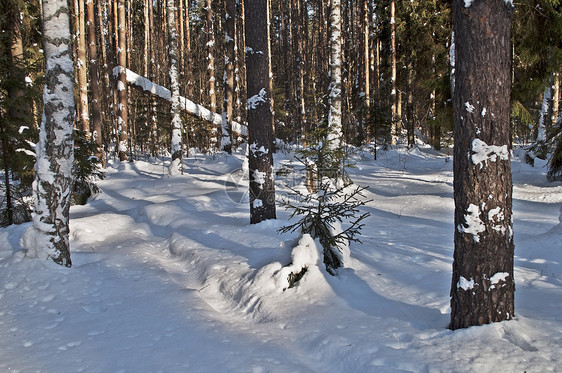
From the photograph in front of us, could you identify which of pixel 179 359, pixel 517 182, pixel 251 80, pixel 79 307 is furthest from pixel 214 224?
pixel 517 182

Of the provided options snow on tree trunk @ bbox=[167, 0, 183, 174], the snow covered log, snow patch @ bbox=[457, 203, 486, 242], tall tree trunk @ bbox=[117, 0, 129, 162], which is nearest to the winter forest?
snow patch @ bbox=[457, 203, 486, 242]

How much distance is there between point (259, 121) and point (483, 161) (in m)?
4.55

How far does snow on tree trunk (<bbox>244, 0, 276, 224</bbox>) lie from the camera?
692cm

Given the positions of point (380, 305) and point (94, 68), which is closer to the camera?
point (380, 305)

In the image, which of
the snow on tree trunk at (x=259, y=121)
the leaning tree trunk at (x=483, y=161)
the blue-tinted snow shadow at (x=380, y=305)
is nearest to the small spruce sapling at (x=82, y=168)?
the snow on tree trunk at (x=259, y=121)

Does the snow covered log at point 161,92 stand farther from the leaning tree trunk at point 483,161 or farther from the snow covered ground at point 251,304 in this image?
the leaning tree trunk at point 483,161

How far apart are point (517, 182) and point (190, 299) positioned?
10.8 m

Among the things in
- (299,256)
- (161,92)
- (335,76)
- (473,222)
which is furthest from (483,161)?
(161,92)

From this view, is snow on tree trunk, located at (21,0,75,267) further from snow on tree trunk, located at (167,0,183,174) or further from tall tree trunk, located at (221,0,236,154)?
tall tree trunk, located at (221,0,236,154)

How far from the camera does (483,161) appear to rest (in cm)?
309

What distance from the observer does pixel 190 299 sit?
446 centimetres

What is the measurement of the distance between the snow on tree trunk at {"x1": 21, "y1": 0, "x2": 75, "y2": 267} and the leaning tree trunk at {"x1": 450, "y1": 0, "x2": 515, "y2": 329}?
5.07m

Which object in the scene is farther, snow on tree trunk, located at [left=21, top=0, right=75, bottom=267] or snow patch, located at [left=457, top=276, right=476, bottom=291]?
snow on tree trunk, located at [left=21, top=0, right=75, bottom=267]

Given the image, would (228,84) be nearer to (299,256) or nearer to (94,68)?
(94,68)
